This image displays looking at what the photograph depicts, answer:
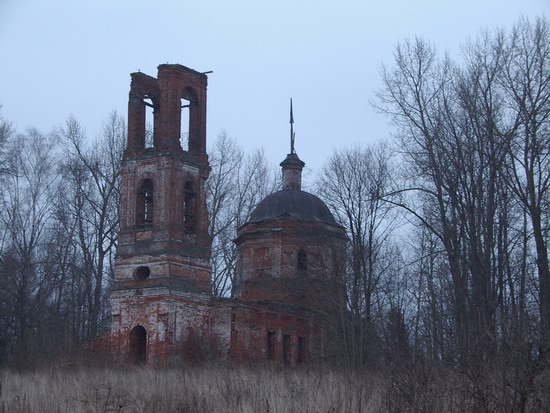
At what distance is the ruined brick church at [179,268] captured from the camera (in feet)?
105

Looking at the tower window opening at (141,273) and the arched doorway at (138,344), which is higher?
the tower window opening at (141,273)

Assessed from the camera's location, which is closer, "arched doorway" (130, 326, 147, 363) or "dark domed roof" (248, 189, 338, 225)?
"arched doorway" (130, 326, 147, 363)

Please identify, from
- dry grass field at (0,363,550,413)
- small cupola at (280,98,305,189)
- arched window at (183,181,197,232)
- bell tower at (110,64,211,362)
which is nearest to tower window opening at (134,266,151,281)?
bell tower at (110,64,211,362)

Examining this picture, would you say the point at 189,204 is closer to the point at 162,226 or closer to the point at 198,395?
Answer: the point at 162,226

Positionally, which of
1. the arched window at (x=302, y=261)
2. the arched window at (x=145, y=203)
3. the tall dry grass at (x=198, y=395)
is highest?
the arched window at (x=145, y=203)

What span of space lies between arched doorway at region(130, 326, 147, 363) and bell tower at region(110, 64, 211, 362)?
36 millimetres

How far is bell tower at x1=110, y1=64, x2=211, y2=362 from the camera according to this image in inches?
1256

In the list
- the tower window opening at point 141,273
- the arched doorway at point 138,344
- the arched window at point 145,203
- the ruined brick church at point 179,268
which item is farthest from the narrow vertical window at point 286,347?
the arched window at point 145,203

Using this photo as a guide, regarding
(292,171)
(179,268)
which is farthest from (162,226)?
(292,171)

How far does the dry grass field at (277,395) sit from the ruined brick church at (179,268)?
12.9 meters

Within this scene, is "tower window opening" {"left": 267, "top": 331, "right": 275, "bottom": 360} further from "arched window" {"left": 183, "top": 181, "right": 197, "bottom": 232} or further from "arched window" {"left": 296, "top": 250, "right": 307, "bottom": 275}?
"arched window" {"left": 183, "top": 181, "right": 197, "bottom": 232}

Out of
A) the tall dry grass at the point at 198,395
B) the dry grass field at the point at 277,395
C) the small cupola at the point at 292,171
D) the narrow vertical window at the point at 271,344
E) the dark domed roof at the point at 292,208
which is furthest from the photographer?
the small cupola at the point at 292,171

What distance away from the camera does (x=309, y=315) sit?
1460 inches

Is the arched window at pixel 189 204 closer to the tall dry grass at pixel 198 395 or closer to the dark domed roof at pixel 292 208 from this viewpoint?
the dark domed roof at pixel 292 208
